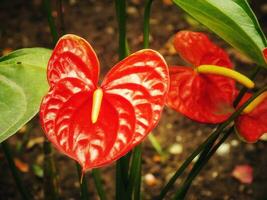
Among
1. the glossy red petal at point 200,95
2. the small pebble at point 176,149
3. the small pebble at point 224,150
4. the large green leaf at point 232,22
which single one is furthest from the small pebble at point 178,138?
the large green leaf at point 232,22

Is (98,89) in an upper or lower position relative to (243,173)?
upper

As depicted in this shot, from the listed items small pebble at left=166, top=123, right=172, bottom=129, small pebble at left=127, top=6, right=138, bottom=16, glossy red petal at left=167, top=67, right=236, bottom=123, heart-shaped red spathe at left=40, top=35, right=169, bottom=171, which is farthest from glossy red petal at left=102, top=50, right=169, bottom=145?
small pebble at left=127, top=6, right=138, bottom=16

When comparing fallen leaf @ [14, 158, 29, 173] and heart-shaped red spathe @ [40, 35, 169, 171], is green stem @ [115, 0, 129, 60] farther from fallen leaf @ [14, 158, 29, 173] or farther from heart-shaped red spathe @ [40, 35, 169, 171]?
fallen leaf @ [14, 158, 29, 173]

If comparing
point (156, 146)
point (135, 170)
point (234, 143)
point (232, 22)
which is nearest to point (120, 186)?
point (135, 170)

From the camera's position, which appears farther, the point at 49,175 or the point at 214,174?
the point at 214,174

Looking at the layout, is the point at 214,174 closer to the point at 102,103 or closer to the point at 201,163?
the point at 201,163

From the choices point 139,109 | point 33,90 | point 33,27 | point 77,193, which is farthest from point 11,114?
point 33,27

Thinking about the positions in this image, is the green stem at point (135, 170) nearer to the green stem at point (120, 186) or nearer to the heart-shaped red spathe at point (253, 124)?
the green stem at point (120, 186)
